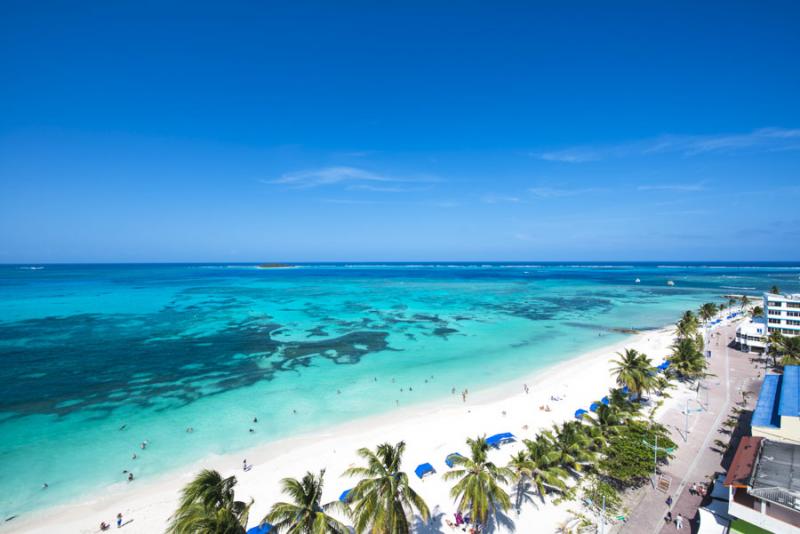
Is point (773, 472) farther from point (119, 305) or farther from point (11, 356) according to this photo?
point (119, 305)

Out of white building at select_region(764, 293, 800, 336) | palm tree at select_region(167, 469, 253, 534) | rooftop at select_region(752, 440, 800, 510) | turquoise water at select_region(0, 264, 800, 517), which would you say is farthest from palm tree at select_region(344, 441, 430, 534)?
white building at select_region(764, 293, 800, 336)

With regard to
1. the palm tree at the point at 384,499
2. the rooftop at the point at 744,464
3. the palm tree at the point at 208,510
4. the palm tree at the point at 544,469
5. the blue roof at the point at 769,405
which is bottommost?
the palm tree at the point at 544,469

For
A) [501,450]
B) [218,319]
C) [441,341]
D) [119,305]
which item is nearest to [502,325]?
[441,341]

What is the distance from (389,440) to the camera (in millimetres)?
32969

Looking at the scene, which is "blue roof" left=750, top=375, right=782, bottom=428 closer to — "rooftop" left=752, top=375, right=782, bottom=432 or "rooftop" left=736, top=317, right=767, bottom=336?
"rooftop" left=752, top=375, right=782, bottom=432

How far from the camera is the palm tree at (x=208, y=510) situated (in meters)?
12.3

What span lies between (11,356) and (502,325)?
86904 mm

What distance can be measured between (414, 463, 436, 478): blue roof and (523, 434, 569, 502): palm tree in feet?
24.3

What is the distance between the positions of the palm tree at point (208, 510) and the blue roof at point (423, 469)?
15426 mm

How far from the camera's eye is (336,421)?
37438 mm

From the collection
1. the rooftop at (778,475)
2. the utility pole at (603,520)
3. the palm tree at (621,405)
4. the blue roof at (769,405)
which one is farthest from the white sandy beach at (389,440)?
the blue roof at (769,405)

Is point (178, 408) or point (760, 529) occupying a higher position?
point (760, 529)

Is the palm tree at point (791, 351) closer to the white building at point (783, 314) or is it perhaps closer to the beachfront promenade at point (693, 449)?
the beachfront promenade at point (693, 449)

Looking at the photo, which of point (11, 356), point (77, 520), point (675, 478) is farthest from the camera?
point (11, 356)
